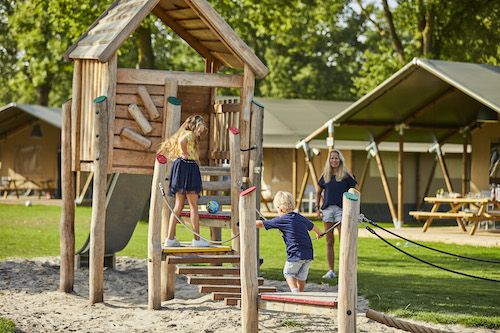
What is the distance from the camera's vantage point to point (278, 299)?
9125mm

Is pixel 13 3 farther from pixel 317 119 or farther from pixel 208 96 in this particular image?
pixel 208 96

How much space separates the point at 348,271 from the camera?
8.54 meters

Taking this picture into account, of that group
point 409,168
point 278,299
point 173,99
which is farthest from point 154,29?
point 278,299

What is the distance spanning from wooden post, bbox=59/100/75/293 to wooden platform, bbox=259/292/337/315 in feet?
15.2

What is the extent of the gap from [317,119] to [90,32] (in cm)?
1992

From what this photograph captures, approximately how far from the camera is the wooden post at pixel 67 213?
13.3 meters

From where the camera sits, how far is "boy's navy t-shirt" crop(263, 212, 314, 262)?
10.1 metres

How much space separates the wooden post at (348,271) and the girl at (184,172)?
12.2 ft

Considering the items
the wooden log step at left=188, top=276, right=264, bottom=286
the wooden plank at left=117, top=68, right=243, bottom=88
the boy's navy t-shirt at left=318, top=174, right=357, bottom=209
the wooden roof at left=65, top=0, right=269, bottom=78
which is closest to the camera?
the wooden log step at left=188, top=276, right=264, bottom=286

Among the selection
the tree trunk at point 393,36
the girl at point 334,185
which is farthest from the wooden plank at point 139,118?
the tree trunk at point 393,36

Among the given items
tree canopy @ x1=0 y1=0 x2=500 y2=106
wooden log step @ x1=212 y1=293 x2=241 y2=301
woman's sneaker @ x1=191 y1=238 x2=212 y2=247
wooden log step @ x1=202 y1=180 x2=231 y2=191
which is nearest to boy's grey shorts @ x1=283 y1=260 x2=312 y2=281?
wooden log step @ x1=212 y1=293 x2=241 y2=301

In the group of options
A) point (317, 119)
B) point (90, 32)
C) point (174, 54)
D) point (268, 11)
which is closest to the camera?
point (90, 32)

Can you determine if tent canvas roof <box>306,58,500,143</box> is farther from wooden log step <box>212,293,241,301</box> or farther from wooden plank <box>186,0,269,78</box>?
wooden log step <box>212,293,241,301</box>

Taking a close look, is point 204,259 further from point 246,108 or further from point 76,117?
point 76,117
